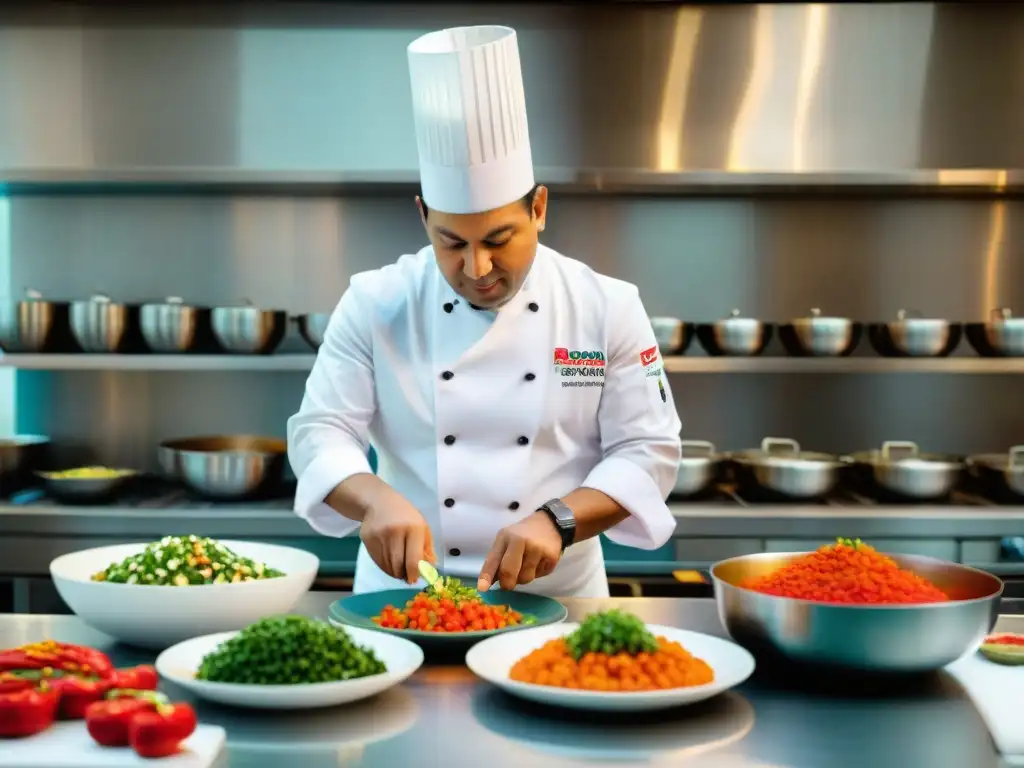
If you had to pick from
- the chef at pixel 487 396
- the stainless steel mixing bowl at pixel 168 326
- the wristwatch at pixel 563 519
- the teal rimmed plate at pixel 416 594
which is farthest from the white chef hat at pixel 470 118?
the stainless steel mixing bowl at pixel 168 326

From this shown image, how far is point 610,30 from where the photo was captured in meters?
3.96

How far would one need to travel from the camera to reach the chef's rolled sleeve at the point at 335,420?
2.04 meters

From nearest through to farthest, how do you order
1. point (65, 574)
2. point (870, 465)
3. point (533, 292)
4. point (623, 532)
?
1. point (65, 574)
2. point (623, 532)
3. point (533, 292)
4. point (870, 465)

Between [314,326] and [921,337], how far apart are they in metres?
1.94

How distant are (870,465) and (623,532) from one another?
70.1 inches

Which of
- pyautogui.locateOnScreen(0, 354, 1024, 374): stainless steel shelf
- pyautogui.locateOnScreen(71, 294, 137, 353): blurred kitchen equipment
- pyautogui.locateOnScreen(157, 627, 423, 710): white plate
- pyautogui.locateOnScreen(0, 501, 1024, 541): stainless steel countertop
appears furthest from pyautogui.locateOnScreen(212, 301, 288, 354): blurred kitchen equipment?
pyautogui.locateOnScreen(157, 627, 423, 710): white plate

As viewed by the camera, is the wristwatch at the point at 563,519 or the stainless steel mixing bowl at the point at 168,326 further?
the stainless steel mixing bowl at the point at 168,326

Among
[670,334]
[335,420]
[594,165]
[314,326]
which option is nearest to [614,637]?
[335,420]

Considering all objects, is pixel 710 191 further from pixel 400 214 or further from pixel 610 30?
pixel 400 214

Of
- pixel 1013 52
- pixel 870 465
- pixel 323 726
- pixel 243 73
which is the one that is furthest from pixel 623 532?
pixel 1013 52

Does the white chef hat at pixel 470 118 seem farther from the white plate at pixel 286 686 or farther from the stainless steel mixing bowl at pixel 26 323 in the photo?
the stainless steel mixing bowl at pixel 26 323

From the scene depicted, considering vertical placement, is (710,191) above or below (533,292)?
above

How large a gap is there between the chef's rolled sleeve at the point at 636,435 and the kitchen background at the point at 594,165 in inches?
69.5

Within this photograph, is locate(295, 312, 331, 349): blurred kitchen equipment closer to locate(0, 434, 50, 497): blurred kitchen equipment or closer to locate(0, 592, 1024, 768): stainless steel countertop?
locate(0, 434, 50, 497): blurred kitchen equipment
